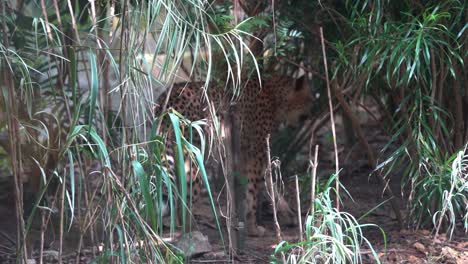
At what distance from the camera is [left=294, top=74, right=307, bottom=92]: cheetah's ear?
19.0 feet

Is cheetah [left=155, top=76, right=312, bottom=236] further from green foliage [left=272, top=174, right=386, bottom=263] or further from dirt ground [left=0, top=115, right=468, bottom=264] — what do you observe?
green foliage [left=272, top=174, right=386, bottom=263]

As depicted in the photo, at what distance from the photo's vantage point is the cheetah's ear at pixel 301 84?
5.80m

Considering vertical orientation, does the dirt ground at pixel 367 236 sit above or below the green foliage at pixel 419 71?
below

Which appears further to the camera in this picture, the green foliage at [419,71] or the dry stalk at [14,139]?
the green foliage at [419,71]

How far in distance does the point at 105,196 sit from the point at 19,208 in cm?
31

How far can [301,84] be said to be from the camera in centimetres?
583

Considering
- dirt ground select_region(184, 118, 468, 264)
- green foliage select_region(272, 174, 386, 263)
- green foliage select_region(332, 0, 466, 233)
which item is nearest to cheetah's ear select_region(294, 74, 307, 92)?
dirt ground select_region(184, 118, 468, 264)

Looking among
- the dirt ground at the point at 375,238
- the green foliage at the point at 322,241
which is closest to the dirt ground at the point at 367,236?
the dirt ground at the point at 375,238

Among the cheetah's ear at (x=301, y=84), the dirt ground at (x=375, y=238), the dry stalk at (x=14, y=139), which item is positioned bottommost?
the dirt ground at (x=375, y=238)

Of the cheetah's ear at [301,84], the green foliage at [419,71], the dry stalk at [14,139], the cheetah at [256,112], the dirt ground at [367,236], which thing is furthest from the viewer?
the cheetah's ear at [301,84]

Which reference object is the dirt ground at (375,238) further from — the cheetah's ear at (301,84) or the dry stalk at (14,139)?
the dry stalk at (14,139)

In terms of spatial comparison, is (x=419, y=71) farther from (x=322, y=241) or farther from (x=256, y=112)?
(x=256, y=112)

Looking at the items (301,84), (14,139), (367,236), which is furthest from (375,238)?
(14,139)

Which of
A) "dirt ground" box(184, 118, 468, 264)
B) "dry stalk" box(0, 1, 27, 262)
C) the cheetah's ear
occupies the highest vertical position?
the cheetah's ear
